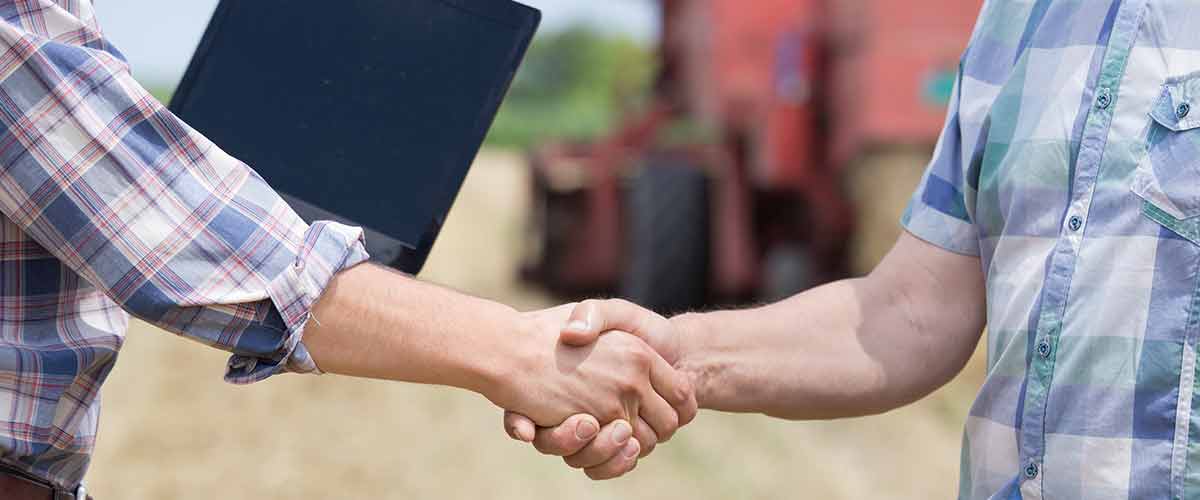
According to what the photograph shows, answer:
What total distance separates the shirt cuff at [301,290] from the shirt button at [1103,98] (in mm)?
986

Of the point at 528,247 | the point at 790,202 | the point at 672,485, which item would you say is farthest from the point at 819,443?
the point at 528,247

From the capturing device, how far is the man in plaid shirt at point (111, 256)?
165 cm

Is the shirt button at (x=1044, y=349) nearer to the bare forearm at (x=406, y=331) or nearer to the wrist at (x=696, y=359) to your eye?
the wrist at (x=696, y=359)

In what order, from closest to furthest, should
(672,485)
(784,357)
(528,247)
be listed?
(784,357) < (672,485) < (528,247)

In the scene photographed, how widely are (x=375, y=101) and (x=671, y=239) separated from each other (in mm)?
5198

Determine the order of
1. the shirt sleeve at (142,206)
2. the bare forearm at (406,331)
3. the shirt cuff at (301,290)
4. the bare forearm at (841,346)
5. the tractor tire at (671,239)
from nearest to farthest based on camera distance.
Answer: the shirt sleeve at (142,206)
the shirt cuff at (301,290)
the bare forearm at (406,331)
the bare forearm at (841,346)
the tractor tire at (671,239)

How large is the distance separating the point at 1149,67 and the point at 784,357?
30.5 inches

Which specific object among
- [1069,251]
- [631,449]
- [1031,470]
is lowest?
[631,449]

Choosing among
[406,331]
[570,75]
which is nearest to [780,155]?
[406,331]

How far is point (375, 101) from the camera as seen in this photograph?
220 centimetres

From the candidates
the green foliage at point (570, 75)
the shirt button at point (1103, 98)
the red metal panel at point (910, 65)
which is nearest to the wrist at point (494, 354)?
the shirt button at point (1103, 98)

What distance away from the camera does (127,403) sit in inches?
242

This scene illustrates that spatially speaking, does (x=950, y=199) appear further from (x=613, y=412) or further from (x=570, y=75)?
(x=570, y=75)

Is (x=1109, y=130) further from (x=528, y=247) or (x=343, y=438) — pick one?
(x=528, y=247)
